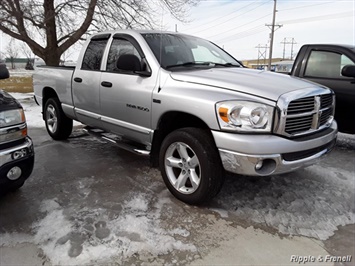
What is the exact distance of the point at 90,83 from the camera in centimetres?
443

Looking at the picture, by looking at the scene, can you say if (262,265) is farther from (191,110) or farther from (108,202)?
(108,202)

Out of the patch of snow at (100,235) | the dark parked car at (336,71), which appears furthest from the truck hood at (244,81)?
the dark parked car at (336,71)

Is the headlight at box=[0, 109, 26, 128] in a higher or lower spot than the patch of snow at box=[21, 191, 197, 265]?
higher

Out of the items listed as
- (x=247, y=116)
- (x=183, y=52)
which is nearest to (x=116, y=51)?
(x=183, y=52)

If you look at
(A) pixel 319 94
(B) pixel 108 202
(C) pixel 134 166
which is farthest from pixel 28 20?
(A) pixel 319 94

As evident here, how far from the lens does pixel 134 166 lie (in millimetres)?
4406

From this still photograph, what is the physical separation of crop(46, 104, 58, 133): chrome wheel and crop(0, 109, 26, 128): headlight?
2.68m

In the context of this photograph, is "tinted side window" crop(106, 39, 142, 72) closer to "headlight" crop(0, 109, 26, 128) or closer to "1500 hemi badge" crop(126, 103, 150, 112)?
"1500 hemi badge" crop(126, 103, 150, 112)

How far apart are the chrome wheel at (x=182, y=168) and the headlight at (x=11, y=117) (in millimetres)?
1521

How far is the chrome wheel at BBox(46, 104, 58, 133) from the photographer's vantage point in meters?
5.62

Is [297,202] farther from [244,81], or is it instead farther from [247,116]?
[244,81]

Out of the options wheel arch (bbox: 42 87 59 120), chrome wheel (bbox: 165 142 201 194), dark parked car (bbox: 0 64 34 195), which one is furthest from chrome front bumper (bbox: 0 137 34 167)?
wheel arch (bbox: 42 87 59 120)

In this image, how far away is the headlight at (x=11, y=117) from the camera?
276 cm

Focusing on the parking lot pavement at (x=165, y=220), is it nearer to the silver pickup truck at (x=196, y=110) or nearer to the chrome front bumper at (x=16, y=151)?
the silver pickup truck at (x=196, y=110)
